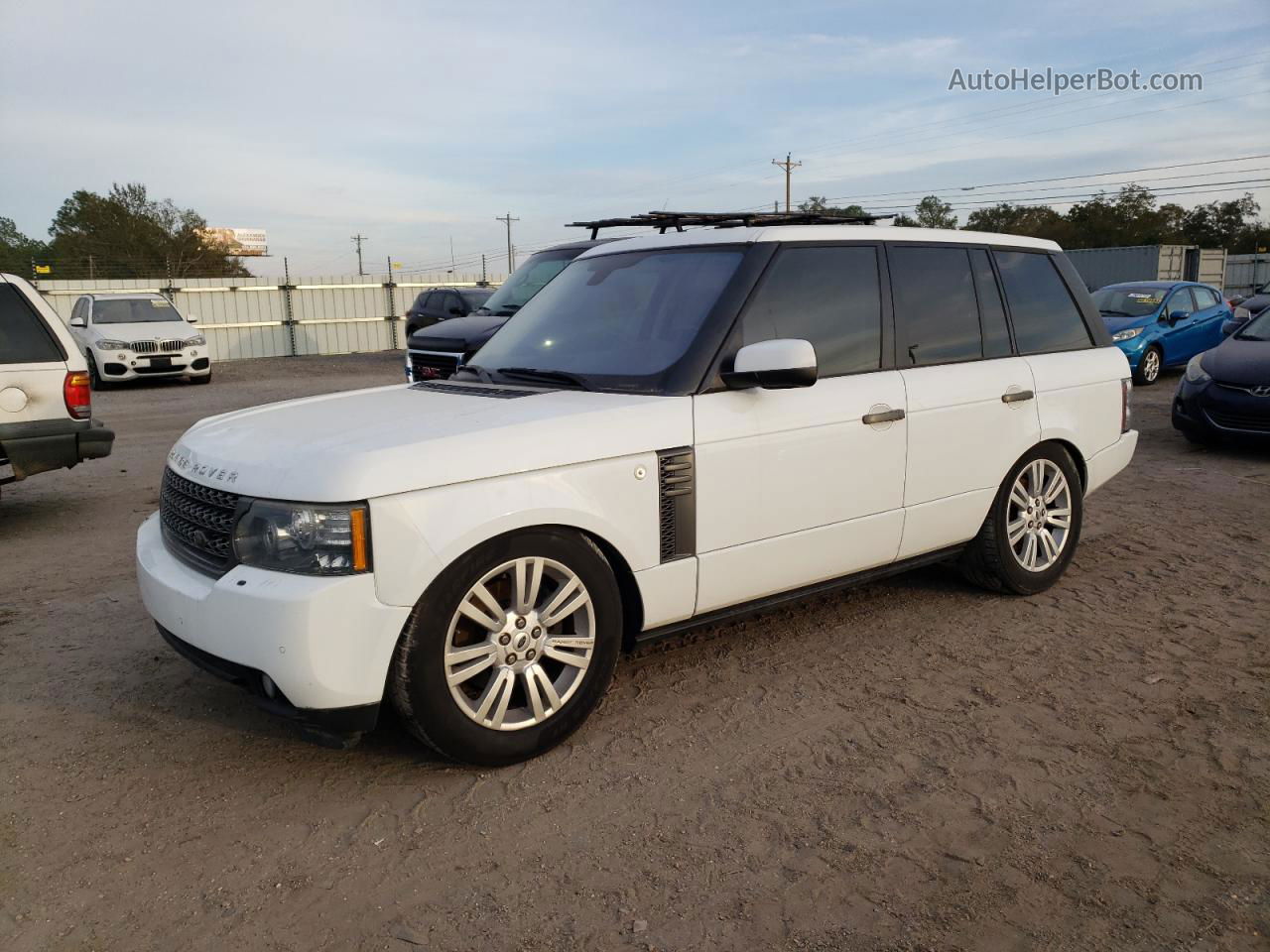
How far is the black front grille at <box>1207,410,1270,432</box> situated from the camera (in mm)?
9203

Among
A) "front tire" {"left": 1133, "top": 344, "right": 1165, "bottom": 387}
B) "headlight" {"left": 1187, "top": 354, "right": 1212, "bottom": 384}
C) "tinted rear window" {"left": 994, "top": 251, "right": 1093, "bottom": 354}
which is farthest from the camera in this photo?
"front tire" {"left": 1133, "top": 344, "right": 1165, "bottom": 387}

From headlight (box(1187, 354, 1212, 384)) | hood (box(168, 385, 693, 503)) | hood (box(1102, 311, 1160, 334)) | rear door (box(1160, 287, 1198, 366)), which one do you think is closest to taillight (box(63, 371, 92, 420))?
hood (box(168, 385, 693, 503))

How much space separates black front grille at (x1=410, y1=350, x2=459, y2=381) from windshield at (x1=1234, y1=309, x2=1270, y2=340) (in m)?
8.32

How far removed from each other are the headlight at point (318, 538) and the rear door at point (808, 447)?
1341 millimetres

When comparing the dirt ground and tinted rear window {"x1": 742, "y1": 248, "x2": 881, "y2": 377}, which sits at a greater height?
tinted rear window {"x1": 742, "y1": 248, "x2": 881, "y2": 377}

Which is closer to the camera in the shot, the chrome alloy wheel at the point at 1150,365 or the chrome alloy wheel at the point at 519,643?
the chrome alloy wheel at the point at 519,643

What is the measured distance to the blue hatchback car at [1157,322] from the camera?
601 inches

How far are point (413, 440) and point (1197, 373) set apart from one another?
9.51 metres

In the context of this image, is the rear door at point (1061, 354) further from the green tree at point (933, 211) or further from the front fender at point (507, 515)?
the green tree at point (933, 211)

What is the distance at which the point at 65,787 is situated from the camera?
11.0 feet

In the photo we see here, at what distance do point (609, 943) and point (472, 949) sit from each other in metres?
0.36

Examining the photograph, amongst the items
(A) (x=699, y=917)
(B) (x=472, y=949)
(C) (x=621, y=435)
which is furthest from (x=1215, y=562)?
(B) (x=472, y=949)

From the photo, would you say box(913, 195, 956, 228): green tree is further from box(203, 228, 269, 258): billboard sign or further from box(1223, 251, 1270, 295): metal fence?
box(203, 228, 269, 258): billboard sign

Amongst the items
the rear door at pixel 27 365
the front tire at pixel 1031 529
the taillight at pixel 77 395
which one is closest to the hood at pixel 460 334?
the taillight at pixel 77 395
